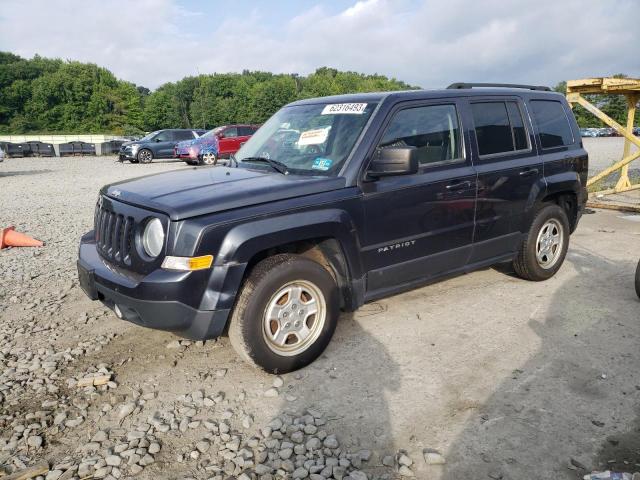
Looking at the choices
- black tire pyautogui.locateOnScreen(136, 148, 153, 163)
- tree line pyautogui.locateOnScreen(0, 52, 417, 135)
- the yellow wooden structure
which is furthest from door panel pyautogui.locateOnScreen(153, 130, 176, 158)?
tree line pyautogui.locateOnScreen(0, 52, 417, 135)

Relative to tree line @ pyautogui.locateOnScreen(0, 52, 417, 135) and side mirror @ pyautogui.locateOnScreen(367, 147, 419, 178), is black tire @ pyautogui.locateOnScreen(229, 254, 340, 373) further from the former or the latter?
tree line @ pyautogui.locateOnScreen(0, 52, 417, 135)

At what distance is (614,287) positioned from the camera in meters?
5.22

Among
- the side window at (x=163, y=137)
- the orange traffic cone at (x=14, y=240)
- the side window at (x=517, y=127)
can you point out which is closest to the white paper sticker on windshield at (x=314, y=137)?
the side window at (x=517, y=127)

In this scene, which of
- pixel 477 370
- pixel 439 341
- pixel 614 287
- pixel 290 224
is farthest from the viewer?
pixel 614 287

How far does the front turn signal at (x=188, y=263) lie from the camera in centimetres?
302

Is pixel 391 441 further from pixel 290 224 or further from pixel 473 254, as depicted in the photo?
pixel 473 254

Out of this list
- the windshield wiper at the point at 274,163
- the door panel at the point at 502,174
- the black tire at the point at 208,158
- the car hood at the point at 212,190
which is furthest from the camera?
the black tire at the point at 208,158

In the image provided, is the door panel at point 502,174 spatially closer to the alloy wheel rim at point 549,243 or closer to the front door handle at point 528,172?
the front door handle at point 528,172

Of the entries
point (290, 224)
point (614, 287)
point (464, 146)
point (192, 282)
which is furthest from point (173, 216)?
point (614, 287)

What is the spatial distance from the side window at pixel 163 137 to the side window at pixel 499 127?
21.7 meters

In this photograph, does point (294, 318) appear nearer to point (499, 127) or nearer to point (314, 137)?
point (314, 137)

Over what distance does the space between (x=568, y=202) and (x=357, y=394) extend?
12.0 ft

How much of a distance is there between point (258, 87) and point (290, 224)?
9414 centimetres

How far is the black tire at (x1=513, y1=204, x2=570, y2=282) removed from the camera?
5066 millimetres
